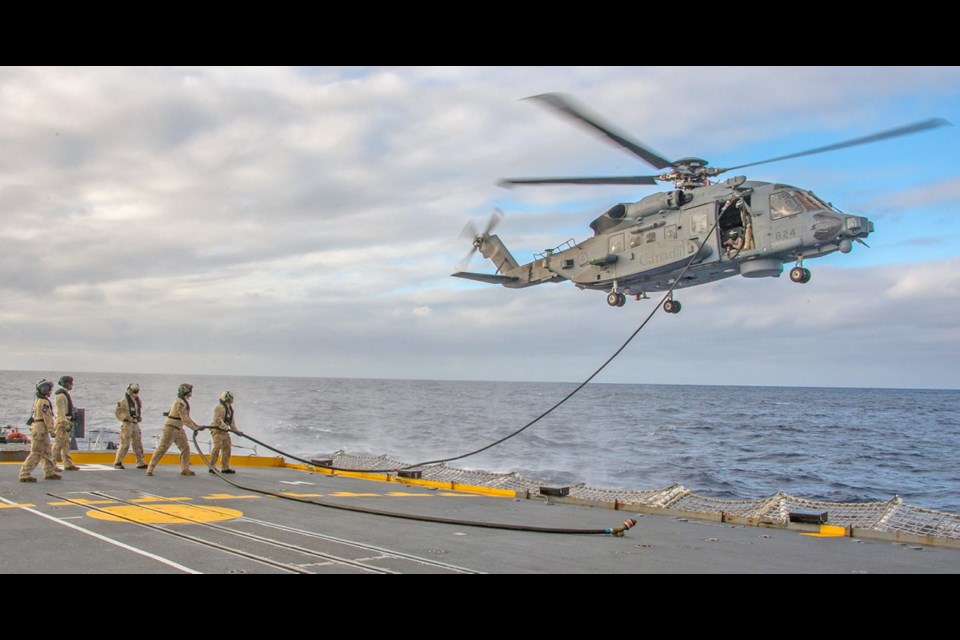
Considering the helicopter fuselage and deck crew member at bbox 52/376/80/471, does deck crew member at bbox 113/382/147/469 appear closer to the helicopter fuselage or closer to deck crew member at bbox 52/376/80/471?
deck crew member at bbox 52/376/80/471

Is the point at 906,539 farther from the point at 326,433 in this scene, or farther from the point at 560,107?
the point at 326,433

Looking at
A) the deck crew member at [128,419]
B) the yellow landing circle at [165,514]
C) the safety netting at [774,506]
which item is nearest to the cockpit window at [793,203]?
the safety netting at [774,506]

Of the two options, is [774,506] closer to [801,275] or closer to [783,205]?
[801,275]

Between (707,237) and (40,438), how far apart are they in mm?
12665

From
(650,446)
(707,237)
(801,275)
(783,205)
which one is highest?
(783,205)

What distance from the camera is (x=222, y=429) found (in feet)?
48.0

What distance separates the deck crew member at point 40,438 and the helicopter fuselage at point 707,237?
1086cm

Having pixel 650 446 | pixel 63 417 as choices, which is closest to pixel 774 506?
pixel 63 417

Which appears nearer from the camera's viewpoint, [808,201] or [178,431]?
[808,201]

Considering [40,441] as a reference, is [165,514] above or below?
below

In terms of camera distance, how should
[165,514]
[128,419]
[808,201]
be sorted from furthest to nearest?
[128,419], [808,201], [165,514]

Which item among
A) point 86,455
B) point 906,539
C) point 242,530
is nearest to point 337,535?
point 242,530

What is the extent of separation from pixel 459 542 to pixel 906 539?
20.4ft

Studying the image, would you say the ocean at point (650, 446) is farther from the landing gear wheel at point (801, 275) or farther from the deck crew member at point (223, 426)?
the landing gear wheel at point (801, 275)
